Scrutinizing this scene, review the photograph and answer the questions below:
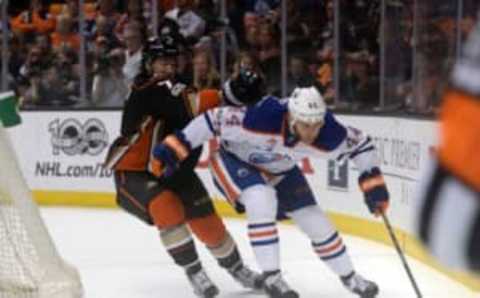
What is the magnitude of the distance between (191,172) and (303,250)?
1.43m

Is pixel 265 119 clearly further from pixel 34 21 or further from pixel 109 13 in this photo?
pixel 34 21

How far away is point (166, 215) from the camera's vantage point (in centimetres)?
432

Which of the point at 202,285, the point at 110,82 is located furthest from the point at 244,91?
the point at 110,82

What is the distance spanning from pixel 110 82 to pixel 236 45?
36.9 inches

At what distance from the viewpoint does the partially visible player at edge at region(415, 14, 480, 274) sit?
84 cm

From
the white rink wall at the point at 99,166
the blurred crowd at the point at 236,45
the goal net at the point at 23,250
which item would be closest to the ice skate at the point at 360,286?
the goal net at the point at 23,250

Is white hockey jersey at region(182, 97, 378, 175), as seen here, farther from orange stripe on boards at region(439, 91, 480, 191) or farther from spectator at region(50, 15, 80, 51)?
spectator at region(50, 15, 80, 51)

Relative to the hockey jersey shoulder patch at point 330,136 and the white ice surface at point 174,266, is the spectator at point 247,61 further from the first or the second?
the hockey jersey shoulder patch at point 330,136

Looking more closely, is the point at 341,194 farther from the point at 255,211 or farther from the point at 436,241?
the point at 436,241

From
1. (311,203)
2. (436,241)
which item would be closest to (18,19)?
(311,203)

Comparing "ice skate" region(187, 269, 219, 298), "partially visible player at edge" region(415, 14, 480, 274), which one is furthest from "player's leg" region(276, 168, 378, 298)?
"partially visible player at edge" region(415, 14, 480, 274)

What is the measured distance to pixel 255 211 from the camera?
4.03 meters

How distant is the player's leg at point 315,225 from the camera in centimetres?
418

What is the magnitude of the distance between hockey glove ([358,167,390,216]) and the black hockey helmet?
469mm
